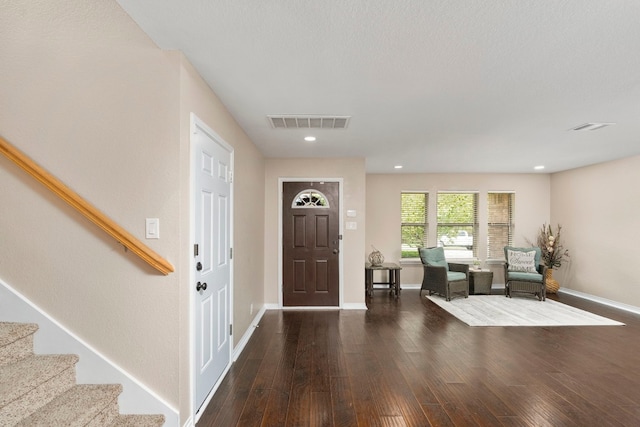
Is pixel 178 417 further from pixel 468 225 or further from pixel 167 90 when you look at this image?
pixel 468 225

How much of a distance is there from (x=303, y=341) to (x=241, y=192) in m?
1.91

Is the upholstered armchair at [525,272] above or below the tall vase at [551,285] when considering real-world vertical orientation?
above

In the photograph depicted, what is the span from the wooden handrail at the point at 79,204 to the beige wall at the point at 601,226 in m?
6.89

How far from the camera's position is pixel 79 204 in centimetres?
181

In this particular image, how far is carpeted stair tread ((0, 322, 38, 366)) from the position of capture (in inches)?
67.2

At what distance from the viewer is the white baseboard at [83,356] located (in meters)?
1.89

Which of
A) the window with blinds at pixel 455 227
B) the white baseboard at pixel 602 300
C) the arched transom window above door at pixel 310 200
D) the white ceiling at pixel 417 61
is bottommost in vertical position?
the white baseboard at pixel 602 300

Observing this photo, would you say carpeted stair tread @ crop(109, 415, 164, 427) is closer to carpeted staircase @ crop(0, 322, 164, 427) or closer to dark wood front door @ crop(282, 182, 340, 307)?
carpeted staircase @ crop(0, 322, 164, 427)

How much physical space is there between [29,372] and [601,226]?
7766mm

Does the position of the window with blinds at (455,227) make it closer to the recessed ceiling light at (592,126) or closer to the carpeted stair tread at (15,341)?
the recessed ceiling light at (592,126)

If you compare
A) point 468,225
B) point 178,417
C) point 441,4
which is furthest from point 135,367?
point 468,225

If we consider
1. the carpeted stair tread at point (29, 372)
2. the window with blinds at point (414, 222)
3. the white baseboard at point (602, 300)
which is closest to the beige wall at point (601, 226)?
the white baseboard at point (602, 300)

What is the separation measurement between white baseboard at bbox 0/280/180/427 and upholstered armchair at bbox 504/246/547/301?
19.6ft

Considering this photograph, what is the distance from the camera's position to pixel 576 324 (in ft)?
14.5
